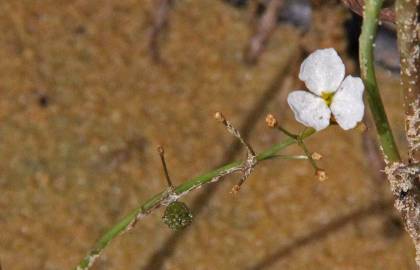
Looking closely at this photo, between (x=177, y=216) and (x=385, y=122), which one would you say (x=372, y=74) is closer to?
(x=385, y=122)

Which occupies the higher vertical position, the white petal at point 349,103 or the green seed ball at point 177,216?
the green seed ball at point 177,216

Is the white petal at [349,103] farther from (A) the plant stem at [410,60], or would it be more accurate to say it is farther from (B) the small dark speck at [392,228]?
(B) the small dark speck at [392,228]

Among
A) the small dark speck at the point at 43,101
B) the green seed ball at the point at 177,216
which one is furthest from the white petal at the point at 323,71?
the small dark speck at the point at 43,101

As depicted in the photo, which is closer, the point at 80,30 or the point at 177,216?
the point at 177,216

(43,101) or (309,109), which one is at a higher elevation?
(43,101)

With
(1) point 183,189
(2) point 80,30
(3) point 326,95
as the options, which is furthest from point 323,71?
(2) point 80,30

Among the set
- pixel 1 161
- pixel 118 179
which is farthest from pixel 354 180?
pixel 1 161

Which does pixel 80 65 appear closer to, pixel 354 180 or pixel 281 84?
pixel 281 84
